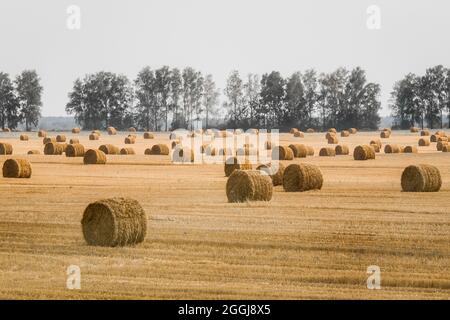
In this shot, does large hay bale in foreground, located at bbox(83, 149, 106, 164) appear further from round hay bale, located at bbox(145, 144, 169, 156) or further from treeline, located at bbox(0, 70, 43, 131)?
treeline, located at bbox(0, 70, 43, 131)

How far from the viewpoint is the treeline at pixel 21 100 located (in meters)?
121

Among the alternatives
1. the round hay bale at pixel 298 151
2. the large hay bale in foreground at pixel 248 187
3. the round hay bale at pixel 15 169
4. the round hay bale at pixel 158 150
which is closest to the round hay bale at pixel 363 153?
the round hay bale at pixel 298 151

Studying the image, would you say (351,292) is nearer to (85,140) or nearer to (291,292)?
(291,292)

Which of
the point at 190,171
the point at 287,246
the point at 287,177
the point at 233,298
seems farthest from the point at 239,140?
the point at 233,298

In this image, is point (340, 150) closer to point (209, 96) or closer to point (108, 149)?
point (108, 149)

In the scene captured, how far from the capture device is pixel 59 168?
41156mm

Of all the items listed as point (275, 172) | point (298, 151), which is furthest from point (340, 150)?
point (275, 172)

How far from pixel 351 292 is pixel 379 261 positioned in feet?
8.88

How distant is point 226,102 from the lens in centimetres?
13238

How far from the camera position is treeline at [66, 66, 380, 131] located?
118 m

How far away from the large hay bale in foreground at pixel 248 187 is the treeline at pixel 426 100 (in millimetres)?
90596

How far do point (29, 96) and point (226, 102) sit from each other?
28.5m

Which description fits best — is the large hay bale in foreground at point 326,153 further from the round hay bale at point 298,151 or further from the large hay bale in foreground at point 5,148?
the large hay bale in foreground at point 5,148

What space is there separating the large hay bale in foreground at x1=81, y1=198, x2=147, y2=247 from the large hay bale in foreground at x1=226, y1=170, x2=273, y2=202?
7152 millimetres
